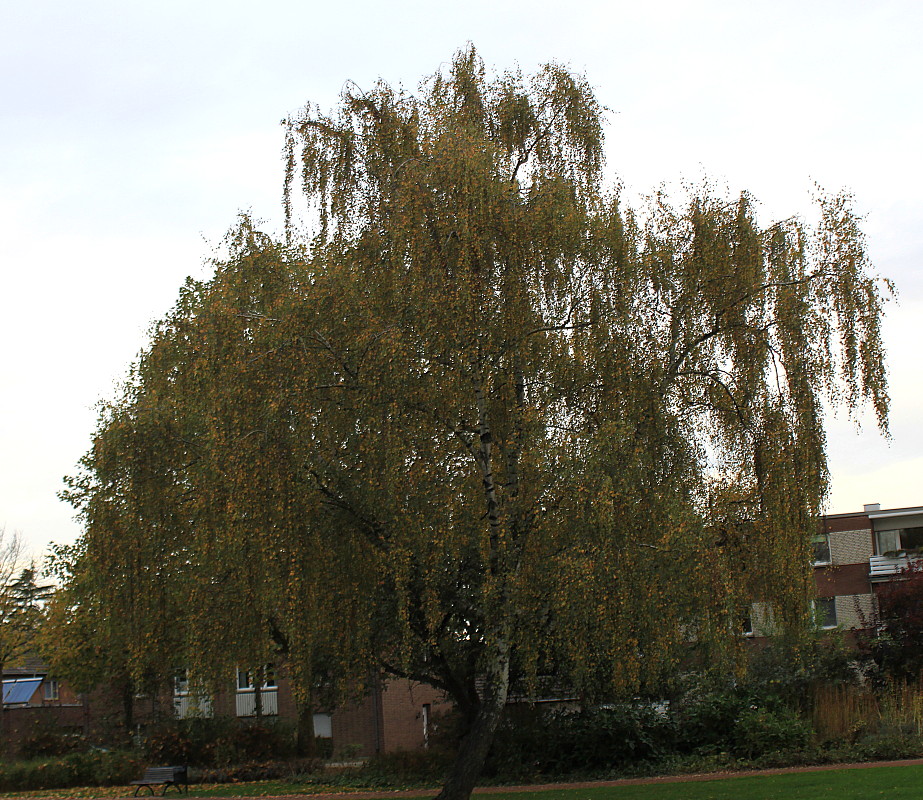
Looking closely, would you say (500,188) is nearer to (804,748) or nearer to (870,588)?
(804,748)

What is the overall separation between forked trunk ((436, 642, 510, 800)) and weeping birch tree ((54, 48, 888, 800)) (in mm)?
63

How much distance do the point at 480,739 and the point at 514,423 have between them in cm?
508

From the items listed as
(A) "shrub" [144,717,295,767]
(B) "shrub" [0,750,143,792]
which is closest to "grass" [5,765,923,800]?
(A) "shrub" [144,717,295,767]

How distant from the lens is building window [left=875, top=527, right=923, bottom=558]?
130 ft

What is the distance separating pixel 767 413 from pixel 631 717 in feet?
35.0

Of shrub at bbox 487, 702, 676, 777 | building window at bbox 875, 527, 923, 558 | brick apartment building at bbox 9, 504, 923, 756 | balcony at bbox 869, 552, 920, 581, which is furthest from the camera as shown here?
building window at bbox 875, 527, 923, 558

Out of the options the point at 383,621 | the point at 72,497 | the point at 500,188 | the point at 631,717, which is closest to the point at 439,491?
the point at 383,621

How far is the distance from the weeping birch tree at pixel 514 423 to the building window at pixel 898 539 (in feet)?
91.8

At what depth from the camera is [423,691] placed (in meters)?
34.3

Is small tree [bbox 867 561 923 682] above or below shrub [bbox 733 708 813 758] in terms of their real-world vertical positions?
above

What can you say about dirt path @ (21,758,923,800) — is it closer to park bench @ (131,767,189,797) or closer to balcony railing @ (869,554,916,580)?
park bench @ (131,767,189,797)

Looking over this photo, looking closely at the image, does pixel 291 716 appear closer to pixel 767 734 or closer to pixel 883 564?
pixel 767 734

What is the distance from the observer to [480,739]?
15000 millimetres

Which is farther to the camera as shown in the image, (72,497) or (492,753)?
(72,497)
